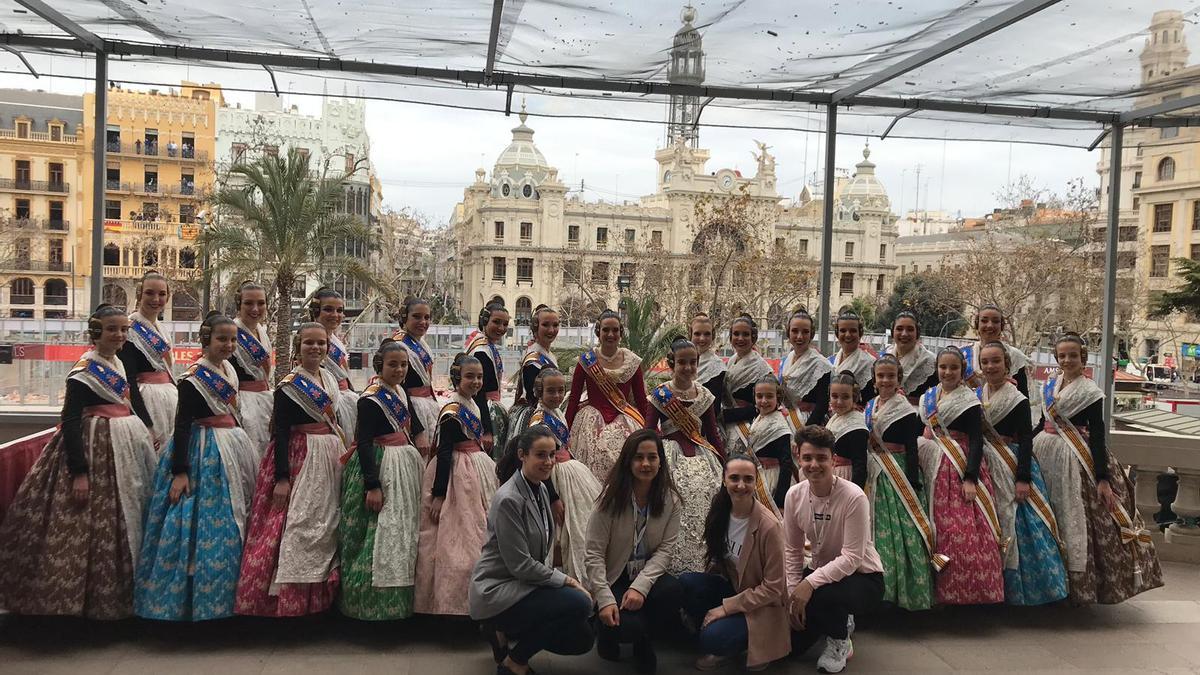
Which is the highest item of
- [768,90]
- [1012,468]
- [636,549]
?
[768,90]

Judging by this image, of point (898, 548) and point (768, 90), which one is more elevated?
point (768, 90)

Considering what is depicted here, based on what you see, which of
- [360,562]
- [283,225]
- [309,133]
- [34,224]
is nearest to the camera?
[360,562]

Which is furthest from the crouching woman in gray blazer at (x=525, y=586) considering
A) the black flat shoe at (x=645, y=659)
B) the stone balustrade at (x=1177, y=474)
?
the stone balustrade at (x=1177, y=474)

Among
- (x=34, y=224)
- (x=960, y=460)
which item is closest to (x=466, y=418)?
(x=960, y=460)

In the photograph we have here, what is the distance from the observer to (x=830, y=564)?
11.6 feet

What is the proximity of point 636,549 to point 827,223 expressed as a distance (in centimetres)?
280

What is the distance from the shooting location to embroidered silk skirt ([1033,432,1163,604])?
434cm

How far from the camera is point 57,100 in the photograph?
431 inches

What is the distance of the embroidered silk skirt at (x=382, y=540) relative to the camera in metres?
3.73

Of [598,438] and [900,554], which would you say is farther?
[598,438]

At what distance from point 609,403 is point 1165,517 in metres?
3.83

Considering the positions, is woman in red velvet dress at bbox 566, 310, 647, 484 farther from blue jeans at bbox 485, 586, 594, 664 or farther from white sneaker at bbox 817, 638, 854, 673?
white sneaker at bbox 817, 638, 854, 673

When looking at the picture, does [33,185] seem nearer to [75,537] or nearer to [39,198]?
[39,198]

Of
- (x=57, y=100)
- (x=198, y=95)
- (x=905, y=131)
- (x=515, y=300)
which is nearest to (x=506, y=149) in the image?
(x=515, y=300)
